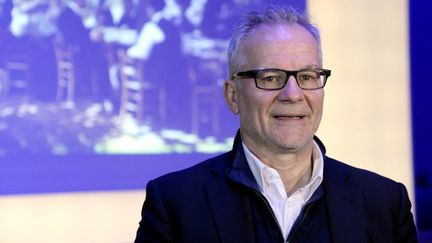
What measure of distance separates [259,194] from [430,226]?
4.54 meters

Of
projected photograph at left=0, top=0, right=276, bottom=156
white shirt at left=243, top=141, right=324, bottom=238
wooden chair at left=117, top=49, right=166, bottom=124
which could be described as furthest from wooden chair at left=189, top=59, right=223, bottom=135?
white shirt at left=243, top=141, right=324, bottom=238

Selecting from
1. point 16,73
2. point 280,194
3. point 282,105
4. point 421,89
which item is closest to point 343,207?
point 280,194

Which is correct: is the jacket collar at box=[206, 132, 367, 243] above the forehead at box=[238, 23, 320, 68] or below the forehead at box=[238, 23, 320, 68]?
below

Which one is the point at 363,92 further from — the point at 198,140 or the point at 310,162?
the point at 310,162

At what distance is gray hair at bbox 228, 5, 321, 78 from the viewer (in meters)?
1.36

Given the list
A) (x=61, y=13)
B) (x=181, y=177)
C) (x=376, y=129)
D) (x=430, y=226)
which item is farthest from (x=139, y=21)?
(x=430, y=226)

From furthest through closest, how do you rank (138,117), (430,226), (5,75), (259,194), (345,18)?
(430,226)
(345,18)
(138,117)
(5,75)
(259,194)

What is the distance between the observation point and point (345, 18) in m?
4.14

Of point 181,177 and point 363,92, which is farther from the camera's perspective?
point 363,92

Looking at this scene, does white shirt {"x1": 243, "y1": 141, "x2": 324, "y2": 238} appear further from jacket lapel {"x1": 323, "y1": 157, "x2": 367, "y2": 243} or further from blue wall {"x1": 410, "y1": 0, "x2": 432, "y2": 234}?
blue wall {"x1": 410, "y1": 0, "x2": 432, "y2": 234}

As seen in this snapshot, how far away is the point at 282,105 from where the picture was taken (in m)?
1.29

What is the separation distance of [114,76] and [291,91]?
7.73ft

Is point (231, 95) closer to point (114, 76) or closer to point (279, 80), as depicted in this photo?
point (279, 80)

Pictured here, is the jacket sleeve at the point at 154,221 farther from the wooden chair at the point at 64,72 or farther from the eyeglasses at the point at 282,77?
the wooden chair at the point at 64,72
